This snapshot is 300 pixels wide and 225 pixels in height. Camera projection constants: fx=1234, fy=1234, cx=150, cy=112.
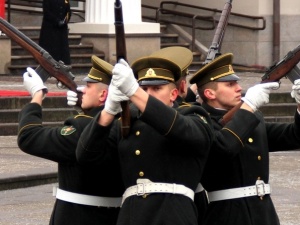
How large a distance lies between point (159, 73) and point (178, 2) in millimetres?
19718

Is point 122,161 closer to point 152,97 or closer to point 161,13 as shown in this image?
point 152,97

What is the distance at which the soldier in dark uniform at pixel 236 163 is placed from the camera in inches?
260

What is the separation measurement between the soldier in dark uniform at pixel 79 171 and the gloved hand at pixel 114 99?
0.63m

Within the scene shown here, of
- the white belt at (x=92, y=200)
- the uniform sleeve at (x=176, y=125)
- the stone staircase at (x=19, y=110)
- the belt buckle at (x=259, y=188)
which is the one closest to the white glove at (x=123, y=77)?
the uniform sleeve at (x=176, y=125)

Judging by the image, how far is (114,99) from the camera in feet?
19.1

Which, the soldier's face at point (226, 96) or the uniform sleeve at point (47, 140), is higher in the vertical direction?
the soldier's face at point (226, 96)

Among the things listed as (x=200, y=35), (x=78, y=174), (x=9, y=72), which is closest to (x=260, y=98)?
(x=78, y=174)

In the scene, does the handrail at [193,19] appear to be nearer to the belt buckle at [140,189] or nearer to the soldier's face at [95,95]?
the soldier's face at [95,95]

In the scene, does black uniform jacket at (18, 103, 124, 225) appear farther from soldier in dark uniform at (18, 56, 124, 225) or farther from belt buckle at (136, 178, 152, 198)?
belt buckle at (136, 178, 152, 198)

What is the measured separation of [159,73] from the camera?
20.3ft

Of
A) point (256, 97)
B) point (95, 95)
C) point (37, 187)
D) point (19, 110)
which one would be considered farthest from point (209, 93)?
point (19, 110)

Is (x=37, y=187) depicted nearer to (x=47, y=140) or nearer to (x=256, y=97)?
(x=47, y=140)

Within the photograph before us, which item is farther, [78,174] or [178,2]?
[178,2]

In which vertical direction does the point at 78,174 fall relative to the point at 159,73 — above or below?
below
